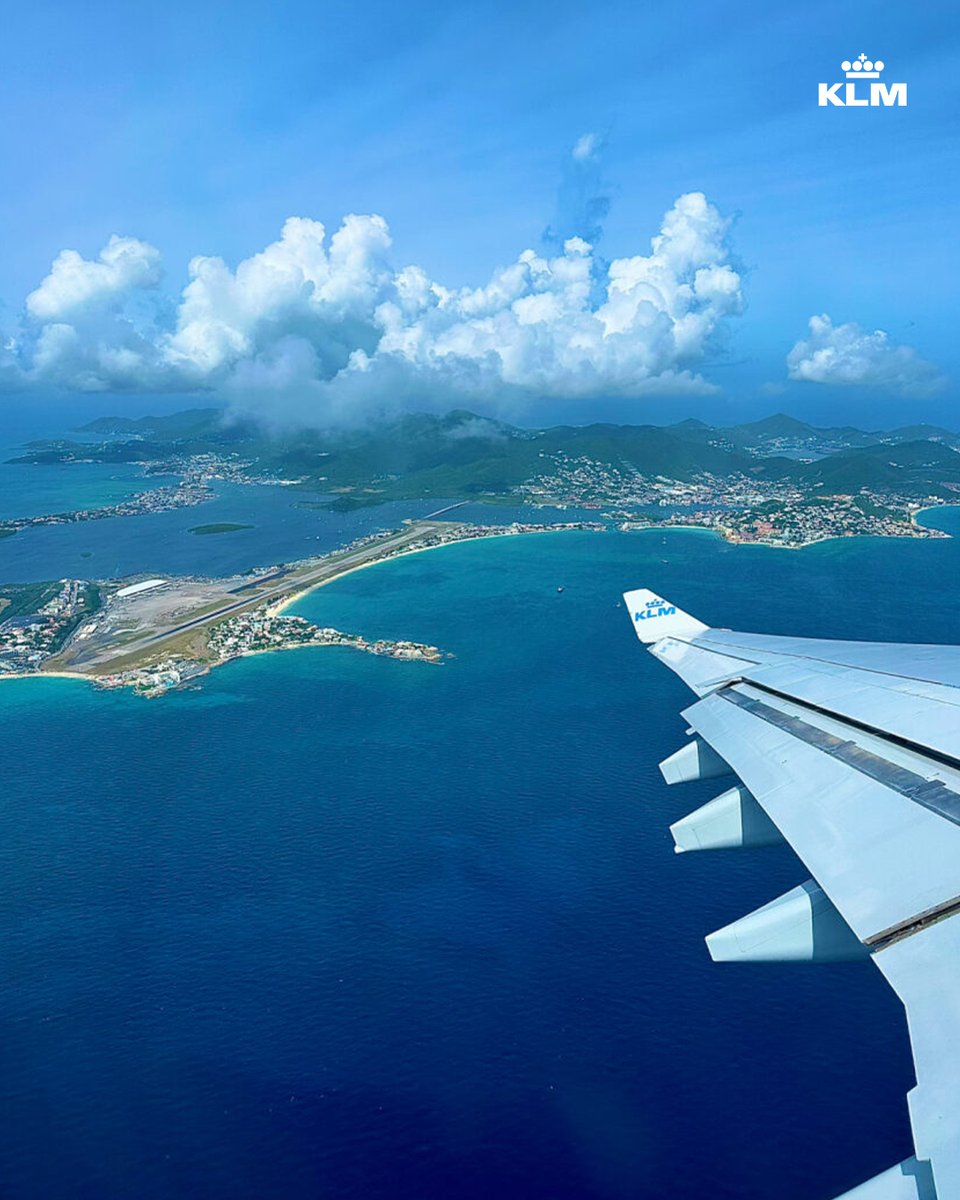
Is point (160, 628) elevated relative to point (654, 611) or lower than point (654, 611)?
lower

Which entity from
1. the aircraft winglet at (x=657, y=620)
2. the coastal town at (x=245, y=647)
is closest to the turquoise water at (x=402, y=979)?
the coastal town at (x=245, y=647)

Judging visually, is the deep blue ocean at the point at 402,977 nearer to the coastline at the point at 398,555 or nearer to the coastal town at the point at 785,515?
the coastline at the point at 398,555

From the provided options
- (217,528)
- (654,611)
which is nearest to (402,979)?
Result: (654,611)

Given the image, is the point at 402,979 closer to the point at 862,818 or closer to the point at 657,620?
the point at 657,620

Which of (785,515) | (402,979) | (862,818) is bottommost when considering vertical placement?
(402,979)

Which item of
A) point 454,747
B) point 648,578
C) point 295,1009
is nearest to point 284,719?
point 454,747

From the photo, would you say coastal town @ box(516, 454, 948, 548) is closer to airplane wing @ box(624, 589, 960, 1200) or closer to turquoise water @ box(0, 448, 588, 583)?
turquoise water @ box(0, 448, 588, 583)
